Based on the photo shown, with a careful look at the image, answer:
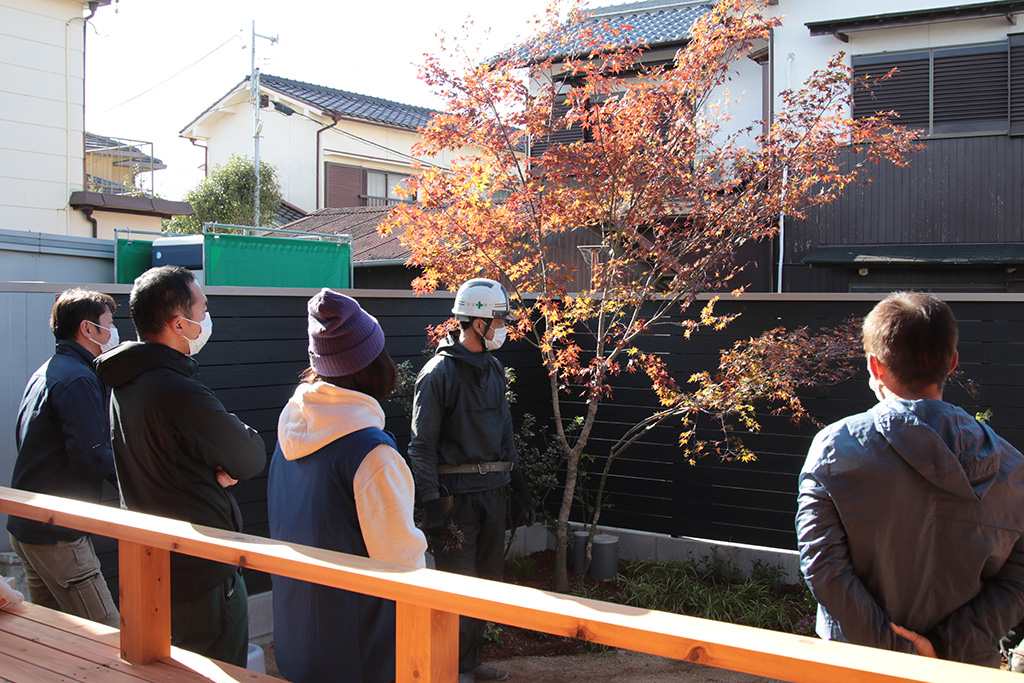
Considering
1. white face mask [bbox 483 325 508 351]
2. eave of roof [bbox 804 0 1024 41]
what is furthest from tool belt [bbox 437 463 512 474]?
eave of roof [bbox 804 0 1024 41]

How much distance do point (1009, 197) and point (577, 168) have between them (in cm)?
897

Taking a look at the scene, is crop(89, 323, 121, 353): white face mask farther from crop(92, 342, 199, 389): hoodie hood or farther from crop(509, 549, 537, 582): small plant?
crop(509, 549, 537, 582): small plant

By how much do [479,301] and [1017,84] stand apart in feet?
34.0

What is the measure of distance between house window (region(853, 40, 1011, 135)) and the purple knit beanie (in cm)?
1096

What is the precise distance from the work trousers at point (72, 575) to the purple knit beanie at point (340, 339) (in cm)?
161

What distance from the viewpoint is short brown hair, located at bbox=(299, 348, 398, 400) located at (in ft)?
7.17

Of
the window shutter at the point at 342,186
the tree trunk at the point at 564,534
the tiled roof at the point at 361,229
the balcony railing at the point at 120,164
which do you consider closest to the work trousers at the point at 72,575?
the tree trunk at the point at 564,534

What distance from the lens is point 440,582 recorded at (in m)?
1.81

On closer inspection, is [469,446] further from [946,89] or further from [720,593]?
[946,89]

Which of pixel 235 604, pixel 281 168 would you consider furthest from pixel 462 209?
pixel 281 168

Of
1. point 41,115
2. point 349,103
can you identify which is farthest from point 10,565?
point 349,103

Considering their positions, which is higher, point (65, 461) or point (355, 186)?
point (355, 186)

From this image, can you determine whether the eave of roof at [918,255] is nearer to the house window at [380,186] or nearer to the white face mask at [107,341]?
the white face mask at [107,341]

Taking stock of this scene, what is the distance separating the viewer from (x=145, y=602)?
2.39m
